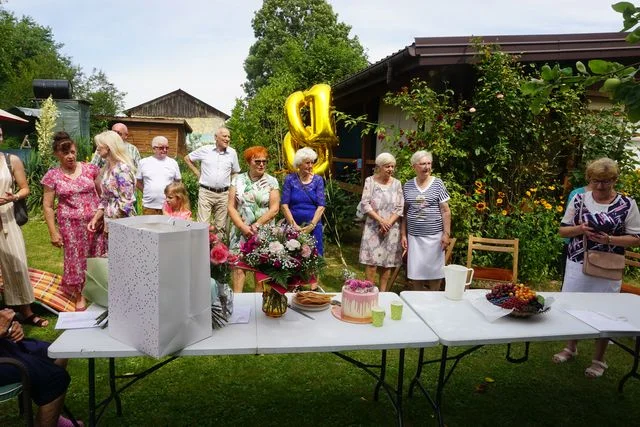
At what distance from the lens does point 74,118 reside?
13.9 meters

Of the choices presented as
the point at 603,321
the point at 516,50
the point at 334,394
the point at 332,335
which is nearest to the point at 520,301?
the point at 603,321

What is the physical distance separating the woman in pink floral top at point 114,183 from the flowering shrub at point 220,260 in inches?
84.4

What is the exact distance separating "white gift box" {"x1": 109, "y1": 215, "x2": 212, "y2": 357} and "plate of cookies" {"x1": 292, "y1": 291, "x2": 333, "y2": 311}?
0.58 meters

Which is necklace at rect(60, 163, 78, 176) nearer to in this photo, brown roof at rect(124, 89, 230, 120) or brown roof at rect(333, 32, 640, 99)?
brown roof at rect(333, 32, 640, 99)

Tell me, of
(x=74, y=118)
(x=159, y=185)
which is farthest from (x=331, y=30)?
(x=159, y=185)

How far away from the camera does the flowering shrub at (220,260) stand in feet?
6.68

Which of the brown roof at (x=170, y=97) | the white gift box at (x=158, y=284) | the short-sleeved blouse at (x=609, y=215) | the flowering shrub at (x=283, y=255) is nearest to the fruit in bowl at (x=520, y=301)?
the flowering shrub at (x=283, y=255)

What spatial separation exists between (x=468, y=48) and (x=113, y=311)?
5.12m

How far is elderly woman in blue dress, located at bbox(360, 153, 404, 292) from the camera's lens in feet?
14.1

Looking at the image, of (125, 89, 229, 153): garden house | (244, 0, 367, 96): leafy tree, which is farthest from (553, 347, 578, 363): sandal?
(125, 89, 229, 153): garden house

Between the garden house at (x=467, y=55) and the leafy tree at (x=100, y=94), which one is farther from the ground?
the leafy tree at (x=100, y=94)

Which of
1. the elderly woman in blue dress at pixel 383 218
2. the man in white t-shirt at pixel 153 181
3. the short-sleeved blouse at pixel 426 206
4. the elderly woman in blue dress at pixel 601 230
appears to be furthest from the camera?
the man in white t-shirt at pixel 153 181

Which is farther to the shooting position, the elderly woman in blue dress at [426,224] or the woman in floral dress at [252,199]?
the elderly woman in blue dress at [426,224]

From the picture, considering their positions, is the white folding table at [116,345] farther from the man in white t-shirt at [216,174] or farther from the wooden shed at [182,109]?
the wooden shed at [182,109]
